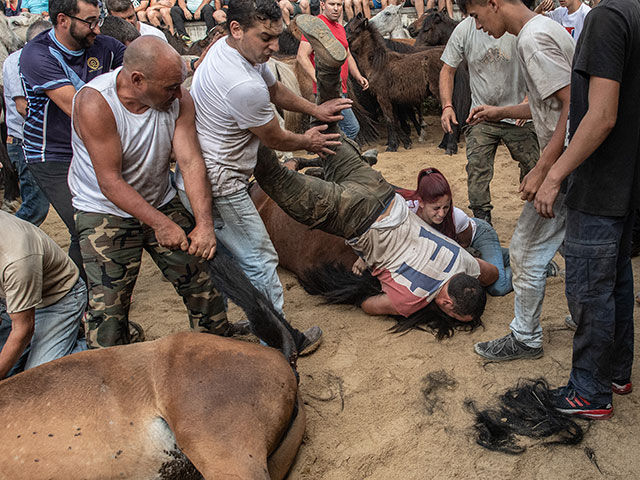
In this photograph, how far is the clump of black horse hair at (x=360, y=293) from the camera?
12.0 ft

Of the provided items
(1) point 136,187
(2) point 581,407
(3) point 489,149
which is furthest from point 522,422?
(3) point 489,149

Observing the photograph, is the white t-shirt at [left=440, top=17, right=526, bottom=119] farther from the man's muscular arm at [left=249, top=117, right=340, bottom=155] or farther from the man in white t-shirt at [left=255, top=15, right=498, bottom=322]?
the man's muscular arm at [left=249, top=117, right=340, bottom=155]

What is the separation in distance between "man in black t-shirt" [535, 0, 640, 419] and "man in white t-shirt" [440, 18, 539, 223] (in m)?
2.15

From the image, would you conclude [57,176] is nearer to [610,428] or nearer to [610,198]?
[610,198]

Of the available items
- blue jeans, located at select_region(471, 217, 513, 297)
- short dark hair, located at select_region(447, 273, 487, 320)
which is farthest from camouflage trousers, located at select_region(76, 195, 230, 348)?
blue jeans, located at select_region(471, 217, 513, 297)

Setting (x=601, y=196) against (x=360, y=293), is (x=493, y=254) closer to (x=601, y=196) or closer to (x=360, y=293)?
(x=360, y=293)

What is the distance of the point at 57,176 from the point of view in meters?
3.58

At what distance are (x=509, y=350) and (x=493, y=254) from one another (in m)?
1.18

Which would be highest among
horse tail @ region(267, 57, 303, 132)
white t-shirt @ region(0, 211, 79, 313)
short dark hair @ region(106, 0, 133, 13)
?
short dark hair @ region(106, 0, 133, 13)

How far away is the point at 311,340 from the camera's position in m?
3.59

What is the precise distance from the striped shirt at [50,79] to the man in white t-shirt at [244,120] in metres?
0.87

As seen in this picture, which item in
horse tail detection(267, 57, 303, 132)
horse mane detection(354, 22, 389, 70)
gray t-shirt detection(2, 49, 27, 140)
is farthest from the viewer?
horse mane detection(354, 22, 389, 70)

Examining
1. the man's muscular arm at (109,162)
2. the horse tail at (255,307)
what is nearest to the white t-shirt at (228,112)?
the man's muscular arm at (109,162)

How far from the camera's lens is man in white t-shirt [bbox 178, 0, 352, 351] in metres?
2.93
